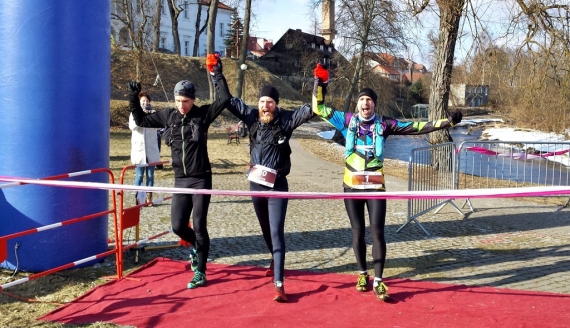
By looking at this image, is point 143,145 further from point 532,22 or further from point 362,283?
point 532,22

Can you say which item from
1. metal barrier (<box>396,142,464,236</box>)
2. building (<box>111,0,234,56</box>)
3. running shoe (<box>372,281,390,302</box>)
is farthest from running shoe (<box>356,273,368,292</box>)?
building (<box>111,0,234,56</box>)

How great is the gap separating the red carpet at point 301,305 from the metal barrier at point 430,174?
117 inches

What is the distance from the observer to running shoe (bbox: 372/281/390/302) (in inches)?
208

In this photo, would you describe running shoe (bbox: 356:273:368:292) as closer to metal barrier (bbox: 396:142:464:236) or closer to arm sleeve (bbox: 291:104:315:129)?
arm sleeve (bbox: 291:104:315:129)

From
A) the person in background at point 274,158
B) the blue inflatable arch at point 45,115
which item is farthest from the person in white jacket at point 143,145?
the person in background at point 274,158

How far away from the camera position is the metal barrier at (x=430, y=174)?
28.9 feet

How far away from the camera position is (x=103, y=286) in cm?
564

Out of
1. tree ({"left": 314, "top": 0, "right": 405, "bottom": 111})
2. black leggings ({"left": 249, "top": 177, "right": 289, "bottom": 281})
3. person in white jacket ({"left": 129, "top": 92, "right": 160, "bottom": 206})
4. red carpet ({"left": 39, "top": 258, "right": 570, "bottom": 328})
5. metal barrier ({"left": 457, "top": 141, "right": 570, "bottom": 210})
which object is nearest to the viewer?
red carpet ({"left": 39, "top": 258, "right": 570, "bottom": 328})

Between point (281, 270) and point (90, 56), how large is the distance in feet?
10.3

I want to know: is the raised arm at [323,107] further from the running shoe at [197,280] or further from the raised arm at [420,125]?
the running shoe at [197,280]

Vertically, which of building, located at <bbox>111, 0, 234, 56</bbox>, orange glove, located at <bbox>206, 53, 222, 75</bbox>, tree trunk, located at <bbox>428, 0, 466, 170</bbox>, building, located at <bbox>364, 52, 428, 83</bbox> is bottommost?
orange glove, located at <bbox>206, 53, 222, 75</bbox>

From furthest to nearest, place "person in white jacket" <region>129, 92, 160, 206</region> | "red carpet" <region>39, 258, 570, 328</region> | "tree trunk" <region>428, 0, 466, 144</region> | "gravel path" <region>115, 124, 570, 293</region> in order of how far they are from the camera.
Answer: "tree trunk" <region>428, 0, 466, 144</region>, "person in white jacket" <region>129, 92, 160, 206</region>, "gravel path" <region>115, 124, 570, 293</region>, "red carpet" <region>39, 258, 570, 328</region>

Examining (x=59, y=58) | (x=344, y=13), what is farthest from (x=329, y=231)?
(x=344, y=13)

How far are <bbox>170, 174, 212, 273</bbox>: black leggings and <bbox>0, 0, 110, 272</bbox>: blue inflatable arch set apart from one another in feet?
3.71
